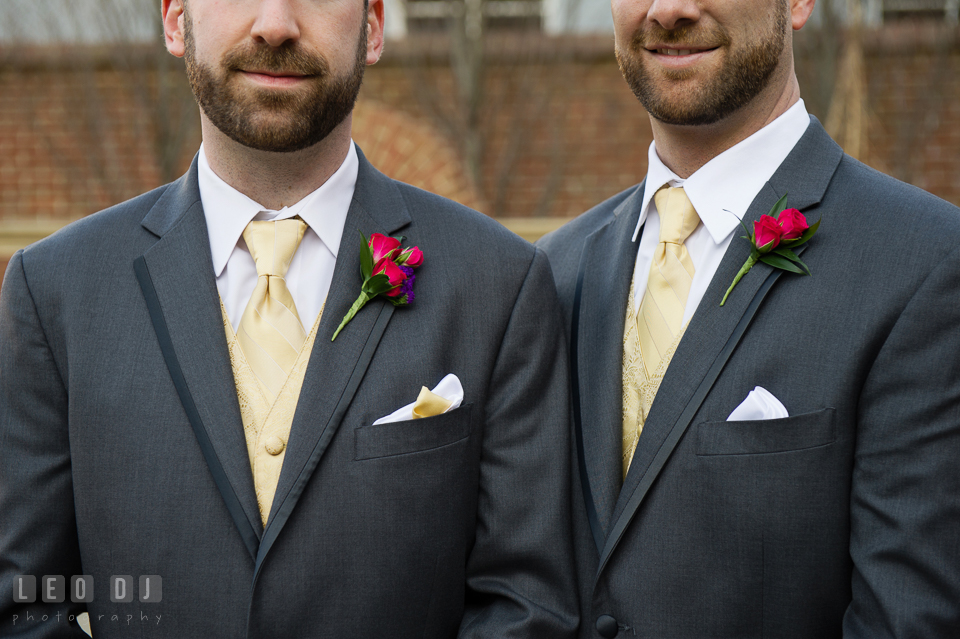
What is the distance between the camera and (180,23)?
7.13ft

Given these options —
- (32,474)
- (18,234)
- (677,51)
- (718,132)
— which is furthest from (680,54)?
(18,234)

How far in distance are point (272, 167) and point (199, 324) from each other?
1.37 ft

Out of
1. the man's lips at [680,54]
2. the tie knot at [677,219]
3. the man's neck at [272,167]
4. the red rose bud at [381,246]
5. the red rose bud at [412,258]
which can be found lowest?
the red rose bud at [412,258]

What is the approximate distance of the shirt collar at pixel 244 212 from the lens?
6.96ft

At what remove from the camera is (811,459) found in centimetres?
191

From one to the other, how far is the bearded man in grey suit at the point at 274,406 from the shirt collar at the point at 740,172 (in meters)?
0.50

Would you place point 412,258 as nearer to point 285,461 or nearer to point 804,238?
point 285,461

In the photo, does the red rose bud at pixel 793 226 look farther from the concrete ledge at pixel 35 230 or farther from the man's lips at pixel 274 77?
the concrete ledge at pixel 35 230

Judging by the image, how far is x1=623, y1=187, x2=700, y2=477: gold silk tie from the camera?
2.17 meters

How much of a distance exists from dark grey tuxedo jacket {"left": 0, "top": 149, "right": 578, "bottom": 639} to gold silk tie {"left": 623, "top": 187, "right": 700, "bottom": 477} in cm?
19

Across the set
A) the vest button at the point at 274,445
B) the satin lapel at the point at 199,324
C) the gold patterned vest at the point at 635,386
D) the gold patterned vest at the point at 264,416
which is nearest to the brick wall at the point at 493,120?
the gold patterned vest at the point at 635,386

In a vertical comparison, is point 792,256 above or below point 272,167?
below

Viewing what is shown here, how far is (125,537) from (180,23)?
4.00 feet

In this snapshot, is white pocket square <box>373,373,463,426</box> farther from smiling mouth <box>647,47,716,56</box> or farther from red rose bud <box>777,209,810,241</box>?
smiling mouth <box>647,47,716,56</box>
